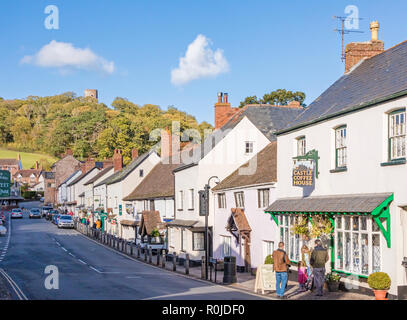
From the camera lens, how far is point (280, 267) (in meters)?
18.7

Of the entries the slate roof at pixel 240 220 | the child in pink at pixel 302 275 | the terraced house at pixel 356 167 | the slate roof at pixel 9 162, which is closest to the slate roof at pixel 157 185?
the slate roof at pixel 240 220

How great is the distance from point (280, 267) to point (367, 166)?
14.9ft

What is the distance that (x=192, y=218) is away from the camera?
38344mm

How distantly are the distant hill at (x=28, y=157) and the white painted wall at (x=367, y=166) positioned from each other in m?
157

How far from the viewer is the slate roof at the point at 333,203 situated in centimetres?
1786

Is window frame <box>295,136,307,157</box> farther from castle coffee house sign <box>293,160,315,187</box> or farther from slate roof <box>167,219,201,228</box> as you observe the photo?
slate roof <box>167,219,201,228</box>

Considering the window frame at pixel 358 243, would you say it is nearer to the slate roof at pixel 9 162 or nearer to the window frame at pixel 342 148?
the window frame at pixel 342 148

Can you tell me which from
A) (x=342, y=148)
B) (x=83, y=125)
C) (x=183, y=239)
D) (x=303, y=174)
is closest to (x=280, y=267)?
(x=303, y=174)

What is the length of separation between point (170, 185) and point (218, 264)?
723 inches

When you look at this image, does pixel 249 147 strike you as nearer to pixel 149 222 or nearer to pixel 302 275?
pixel 149 222

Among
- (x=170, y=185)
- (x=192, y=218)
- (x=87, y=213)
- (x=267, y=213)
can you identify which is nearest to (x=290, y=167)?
(x=267, y=213)

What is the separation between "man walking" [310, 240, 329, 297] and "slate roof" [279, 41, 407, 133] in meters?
5.17

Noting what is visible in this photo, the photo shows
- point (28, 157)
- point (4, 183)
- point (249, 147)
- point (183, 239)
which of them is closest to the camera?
point (4, 183)

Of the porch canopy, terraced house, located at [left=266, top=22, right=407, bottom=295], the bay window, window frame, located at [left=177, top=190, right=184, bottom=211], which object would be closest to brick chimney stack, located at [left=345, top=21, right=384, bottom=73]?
terraced house, located at [left=266, top=22, right=407, bottom=295]
